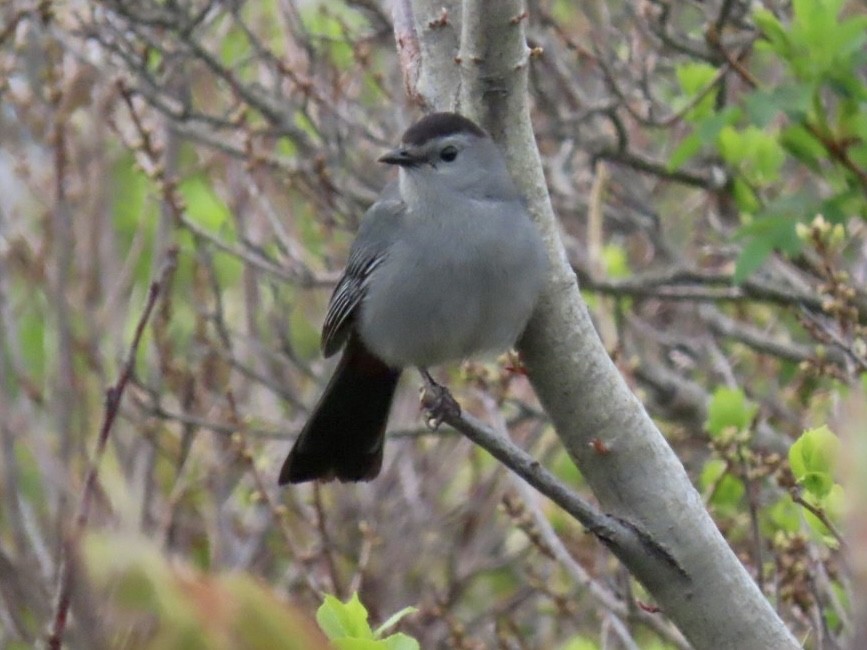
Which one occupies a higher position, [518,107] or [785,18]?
[785,18]

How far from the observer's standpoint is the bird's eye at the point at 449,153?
351 cm

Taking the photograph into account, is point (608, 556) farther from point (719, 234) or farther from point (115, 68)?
point (115, 68)

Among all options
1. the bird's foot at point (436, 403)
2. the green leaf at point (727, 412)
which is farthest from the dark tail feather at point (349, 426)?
the green leaf at point (727, 412)

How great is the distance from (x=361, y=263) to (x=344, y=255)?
7.00 feet

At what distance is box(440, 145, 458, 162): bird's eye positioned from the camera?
3512 millimetres

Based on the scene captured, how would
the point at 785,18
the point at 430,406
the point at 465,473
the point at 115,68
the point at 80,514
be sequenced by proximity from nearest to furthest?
the point at 80,514 < the point at 430,406 < the point at 785,18 < the point at 115,68 < the point at 465,473

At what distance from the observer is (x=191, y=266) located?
20.2ft

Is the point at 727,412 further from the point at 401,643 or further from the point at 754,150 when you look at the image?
the point at 401,643

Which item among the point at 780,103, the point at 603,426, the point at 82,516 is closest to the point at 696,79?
the point at 780,103

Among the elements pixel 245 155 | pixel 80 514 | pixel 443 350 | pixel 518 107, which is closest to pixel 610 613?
pixel 443 350

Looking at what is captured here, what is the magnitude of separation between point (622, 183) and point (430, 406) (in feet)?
7.89

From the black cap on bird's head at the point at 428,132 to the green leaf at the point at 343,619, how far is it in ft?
3.02

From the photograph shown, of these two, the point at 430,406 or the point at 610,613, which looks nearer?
the point at 430,406

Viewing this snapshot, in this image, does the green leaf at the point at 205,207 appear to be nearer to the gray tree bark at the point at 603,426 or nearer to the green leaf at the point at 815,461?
the gray tree bark at the point at 603,426
